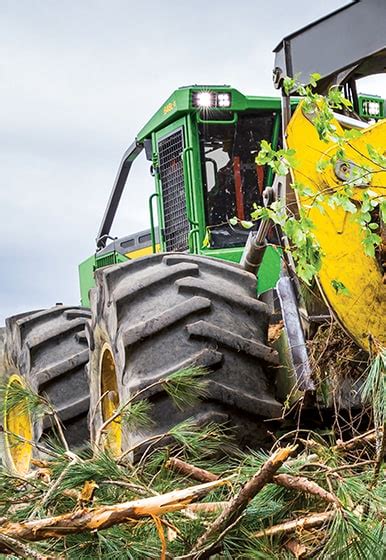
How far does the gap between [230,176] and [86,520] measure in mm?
3648

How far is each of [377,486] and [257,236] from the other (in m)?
2.05

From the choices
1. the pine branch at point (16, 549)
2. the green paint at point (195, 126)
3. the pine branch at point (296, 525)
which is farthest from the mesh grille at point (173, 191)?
the pine branch at point (16, 549)

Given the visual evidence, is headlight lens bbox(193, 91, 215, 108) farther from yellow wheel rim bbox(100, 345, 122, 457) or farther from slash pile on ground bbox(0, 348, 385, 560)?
slash pile on ground bbox(0, 348, 385, 560)

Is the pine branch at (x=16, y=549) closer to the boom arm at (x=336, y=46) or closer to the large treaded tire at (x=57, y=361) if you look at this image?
the boom arm at (x=336, y=46)

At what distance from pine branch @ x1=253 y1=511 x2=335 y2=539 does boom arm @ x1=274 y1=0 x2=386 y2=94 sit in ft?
6.49

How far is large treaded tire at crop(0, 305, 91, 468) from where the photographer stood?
4.94 metres

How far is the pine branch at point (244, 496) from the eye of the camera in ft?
6.88

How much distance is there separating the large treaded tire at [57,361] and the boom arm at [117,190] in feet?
4.81

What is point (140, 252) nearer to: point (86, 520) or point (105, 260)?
point (105, 260)

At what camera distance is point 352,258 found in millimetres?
3461

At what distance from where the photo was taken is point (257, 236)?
170 inches

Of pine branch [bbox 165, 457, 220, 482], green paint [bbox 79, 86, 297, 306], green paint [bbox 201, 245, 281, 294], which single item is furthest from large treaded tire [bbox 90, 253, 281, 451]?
green paint [bbox 79, 86, 297, 306]

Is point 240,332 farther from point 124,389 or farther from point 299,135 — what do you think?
point 299,135

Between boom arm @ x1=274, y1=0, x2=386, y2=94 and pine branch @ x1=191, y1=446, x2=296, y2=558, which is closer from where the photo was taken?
pine branch @ x1=191, y1=446, x2=296, y2=558
